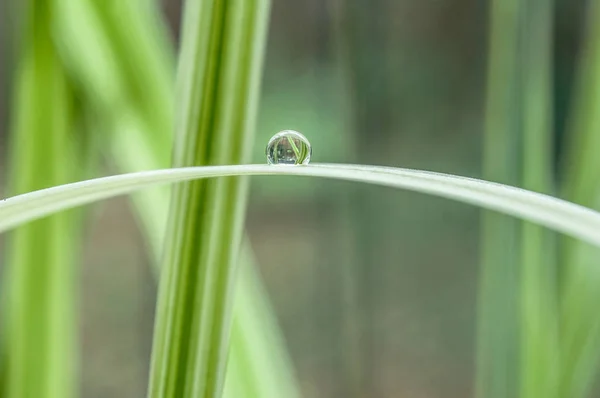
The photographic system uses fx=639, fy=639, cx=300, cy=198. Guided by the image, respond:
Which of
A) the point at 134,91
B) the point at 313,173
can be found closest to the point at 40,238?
the point at 134,91

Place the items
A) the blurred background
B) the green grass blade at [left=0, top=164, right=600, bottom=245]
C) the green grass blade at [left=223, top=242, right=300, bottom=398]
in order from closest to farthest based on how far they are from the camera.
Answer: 1. the green grass blade at [left=0, top=164, right=600, bottom=245]
2. the green grass blade at [left=223, top=242, right=300, bottom=398]
3. the blurred background

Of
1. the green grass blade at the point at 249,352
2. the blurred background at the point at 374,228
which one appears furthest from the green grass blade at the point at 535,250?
the blurred background at the point at 374,228

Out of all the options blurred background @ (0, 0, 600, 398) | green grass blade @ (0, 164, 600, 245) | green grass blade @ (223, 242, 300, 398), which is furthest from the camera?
blurred background @ (0, 0, 600, 398)

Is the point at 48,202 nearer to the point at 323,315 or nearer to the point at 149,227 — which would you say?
the point at 149,227

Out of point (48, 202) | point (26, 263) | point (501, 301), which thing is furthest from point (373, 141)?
point (48, 202)

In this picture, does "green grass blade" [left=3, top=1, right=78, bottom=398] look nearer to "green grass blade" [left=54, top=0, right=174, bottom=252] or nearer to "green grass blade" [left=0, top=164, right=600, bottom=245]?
"green grass blade" [left=54, top=0, right=174, bottom=252]

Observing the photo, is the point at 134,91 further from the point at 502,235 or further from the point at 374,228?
the point at 374,228

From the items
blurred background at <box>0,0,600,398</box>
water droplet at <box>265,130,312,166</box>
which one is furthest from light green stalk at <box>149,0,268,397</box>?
blurred background at <box>0,0,600,398</box>
